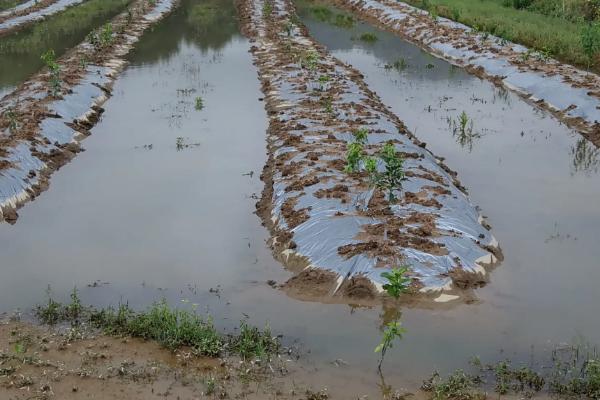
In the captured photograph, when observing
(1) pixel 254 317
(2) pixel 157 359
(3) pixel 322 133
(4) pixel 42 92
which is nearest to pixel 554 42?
(3) pixel 322 133

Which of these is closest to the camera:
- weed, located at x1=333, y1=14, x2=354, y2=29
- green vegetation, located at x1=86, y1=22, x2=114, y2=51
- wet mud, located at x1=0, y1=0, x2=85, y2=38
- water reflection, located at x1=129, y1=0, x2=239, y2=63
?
green vegetation, located at x1=86, y1=22, x2=114, y2=51

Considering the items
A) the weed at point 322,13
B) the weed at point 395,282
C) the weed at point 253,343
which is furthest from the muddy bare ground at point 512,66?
the weed at point 253,343

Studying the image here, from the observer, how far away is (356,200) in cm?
833

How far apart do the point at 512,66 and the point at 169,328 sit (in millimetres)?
13344

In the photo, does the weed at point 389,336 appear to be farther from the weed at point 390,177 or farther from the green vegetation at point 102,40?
the green vegetation at point 102,40

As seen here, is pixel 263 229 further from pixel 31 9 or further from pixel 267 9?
pixel 31 9

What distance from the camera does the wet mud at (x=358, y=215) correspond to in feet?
22.8

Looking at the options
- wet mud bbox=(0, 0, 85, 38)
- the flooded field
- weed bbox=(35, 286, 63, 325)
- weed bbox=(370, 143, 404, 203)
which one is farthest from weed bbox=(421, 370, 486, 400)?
wet mud bbox=(0, 0, 85, 38)

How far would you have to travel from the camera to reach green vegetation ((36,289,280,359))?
5879 mm

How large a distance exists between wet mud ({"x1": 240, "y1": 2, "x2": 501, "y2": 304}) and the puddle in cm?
818

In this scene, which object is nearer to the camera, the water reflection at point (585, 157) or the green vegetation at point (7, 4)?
the water reflection at point (585, 157)

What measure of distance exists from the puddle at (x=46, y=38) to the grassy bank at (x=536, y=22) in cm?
1326

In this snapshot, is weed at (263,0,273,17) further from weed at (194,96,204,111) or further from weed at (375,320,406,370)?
weed at (375,320,406,370)

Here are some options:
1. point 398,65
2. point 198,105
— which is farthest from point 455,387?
point 398,65
